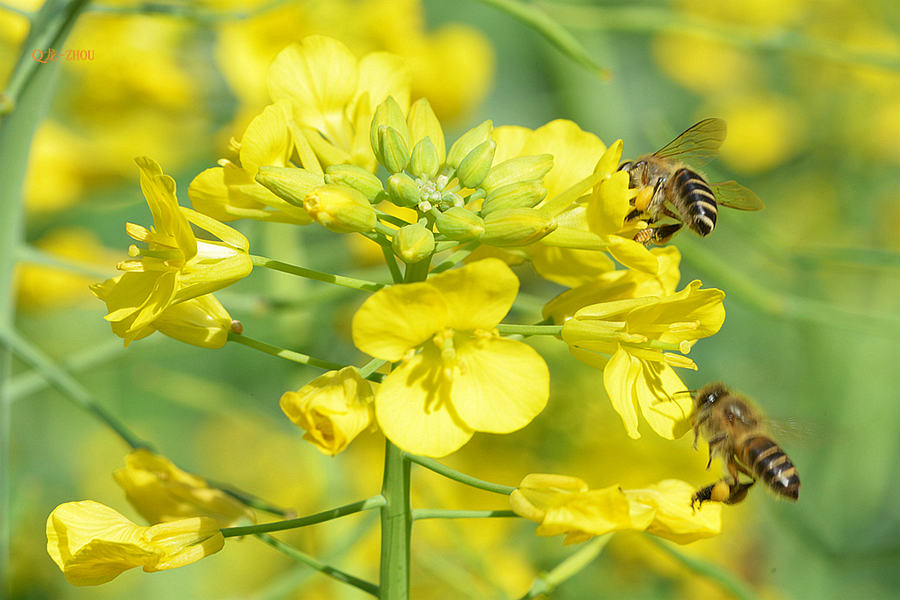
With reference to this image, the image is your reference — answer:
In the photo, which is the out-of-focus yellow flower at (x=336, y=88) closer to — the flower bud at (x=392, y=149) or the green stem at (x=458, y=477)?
the flower bud at (x=392, y=149)

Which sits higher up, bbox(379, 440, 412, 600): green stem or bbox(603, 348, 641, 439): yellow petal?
bbox(603, 348, 641, 439): yellow petal

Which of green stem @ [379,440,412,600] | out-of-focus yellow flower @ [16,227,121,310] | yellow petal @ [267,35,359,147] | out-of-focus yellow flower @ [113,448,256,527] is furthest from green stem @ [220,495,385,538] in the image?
out-of-focus yellow flower @ [16,227,121,310]

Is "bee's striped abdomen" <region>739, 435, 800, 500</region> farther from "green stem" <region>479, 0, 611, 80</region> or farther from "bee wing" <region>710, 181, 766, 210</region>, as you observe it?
"green stem" <region>479, 0, 611, 80</region>

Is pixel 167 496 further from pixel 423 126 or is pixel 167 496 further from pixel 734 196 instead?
pixel 734 196

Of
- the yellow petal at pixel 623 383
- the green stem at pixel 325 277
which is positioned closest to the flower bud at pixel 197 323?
the green stem at pixel 325 277

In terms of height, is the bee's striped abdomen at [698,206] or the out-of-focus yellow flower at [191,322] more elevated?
the out-of-focus yellow flower at [191,322]

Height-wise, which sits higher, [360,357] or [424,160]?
[424,160]

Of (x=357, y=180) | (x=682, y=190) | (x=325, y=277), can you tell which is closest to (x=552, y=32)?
(x=682, y=190)
